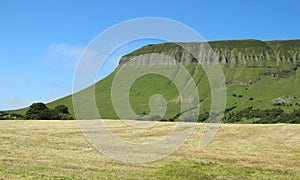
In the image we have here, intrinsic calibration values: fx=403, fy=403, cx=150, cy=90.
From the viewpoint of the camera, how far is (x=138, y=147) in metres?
34.7

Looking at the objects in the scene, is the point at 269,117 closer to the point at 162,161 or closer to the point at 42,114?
the point at 42,114

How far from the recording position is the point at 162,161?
27297 millimetres

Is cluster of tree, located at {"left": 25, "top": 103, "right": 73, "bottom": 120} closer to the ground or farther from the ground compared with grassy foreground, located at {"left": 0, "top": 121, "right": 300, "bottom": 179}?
farther from the ground

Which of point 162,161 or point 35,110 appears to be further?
point 35,110

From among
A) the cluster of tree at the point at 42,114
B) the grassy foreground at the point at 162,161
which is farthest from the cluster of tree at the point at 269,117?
the grassy foreground at the point at 162,161

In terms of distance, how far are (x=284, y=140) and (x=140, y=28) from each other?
25416 millimetres

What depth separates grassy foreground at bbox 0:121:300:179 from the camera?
21.5m

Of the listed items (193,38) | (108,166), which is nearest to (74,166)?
(108,166)

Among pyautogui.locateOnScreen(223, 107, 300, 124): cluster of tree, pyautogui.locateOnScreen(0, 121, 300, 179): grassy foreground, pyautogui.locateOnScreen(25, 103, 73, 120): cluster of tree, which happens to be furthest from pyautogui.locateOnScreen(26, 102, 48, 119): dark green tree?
pyautogui.locateOnScreen(223, 107, 300, 124): cluster of tree

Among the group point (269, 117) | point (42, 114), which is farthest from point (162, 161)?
point (269, 117)

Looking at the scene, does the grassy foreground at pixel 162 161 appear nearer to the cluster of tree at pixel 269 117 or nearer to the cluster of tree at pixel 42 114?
the cluster of tree at pixel 42 114

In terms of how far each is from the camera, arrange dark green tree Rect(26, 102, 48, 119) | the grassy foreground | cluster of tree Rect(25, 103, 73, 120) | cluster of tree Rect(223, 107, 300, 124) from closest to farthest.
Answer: the grassy foreground
cluster of tree Rect(25, 103, 73, 120)
dark green tree Rect(26, 102, 48, 119)
cluster of tree Rect(223, 107, 300, 124)

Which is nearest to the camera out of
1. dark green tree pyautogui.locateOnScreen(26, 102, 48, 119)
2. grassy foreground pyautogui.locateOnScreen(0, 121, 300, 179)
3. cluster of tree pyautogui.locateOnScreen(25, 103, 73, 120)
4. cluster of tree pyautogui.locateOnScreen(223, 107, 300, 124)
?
grassy foreground pyautogui.locateOnScreen(0, 121, 300, 179)

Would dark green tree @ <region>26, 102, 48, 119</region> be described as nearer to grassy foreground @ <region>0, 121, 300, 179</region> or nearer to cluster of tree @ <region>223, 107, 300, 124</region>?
grassy foreground @ <region>0, 121, 300, 179</region>
